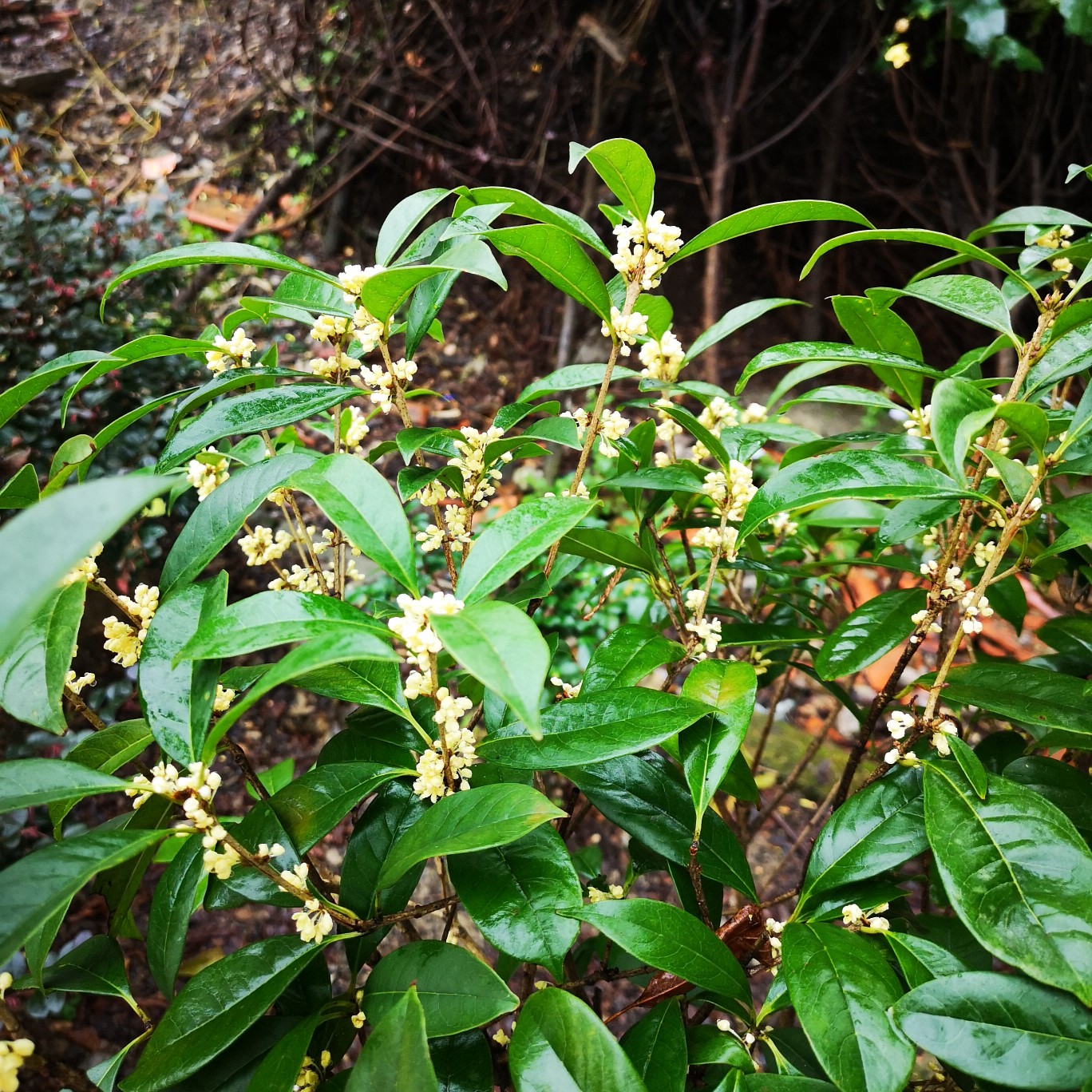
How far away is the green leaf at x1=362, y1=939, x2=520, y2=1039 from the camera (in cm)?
52

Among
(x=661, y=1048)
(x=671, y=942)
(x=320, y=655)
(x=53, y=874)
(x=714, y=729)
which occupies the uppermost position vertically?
(x=320, y=655)

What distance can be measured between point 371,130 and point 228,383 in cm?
308

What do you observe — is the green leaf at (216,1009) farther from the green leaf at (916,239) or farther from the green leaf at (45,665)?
the green leaf at (916,239)

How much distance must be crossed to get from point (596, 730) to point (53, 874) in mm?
358

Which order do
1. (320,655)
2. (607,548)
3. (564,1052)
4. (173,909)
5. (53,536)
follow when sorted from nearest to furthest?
(53,536) → (320,655) → (564,1052) → (173,909) → (607,548)

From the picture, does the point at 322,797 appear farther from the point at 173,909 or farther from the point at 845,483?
the point at 845,483

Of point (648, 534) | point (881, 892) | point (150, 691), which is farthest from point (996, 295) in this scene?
point (150, 691)

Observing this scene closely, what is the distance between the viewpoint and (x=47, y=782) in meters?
0.50

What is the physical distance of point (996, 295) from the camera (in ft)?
2.24

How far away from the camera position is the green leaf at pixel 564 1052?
50cm

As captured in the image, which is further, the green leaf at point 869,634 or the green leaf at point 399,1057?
the green leaf at point 869,634

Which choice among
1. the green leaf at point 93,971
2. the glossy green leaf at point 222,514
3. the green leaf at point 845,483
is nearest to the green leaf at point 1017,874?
the green leaf at point 845,483

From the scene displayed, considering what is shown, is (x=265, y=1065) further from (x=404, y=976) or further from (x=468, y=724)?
(x=468, y=724)

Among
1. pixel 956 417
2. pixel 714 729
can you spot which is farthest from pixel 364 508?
pixel 956 417
